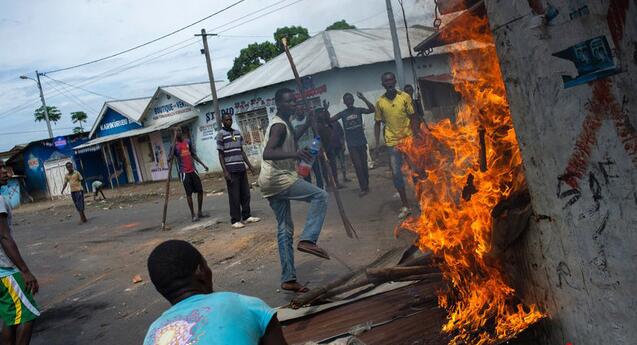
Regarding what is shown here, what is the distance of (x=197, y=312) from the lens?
1.76 meters

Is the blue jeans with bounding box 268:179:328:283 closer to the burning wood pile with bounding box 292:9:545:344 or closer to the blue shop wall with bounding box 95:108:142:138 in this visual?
the burning wood pile with bounding box 292:9:545:344

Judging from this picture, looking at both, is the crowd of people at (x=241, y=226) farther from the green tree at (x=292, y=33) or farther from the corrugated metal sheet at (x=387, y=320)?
the green tree at (x=292, y=33)

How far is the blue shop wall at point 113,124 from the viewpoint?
2925 cm

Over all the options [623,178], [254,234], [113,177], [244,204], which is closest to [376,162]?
[244,204]

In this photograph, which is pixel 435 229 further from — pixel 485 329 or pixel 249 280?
pixel 249 280

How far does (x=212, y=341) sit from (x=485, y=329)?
171 cm

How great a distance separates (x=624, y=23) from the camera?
1.81 metres

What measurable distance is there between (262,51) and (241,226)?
2606cm

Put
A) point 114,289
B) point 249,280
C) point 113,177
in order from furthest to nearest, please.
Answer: point 113,177 → point 114,289 → point 249,280

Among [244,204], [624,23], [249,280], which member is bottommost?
[249,280]

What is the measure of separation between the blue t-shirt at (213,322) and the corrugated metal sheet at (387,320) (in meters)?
1.40

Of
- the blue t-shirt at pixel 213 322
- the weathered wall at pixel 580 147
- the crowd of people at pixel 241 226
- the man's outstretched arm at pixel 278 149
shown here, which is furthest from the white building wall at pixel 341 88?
the blue t-shirt at pixel 213 322

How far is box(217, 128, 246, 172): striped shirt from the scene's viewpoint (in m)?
8.53

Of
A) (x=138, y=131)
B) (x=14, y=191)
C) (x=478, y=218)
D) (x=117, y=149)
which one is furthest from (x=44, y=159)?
(x=478, y=218)
